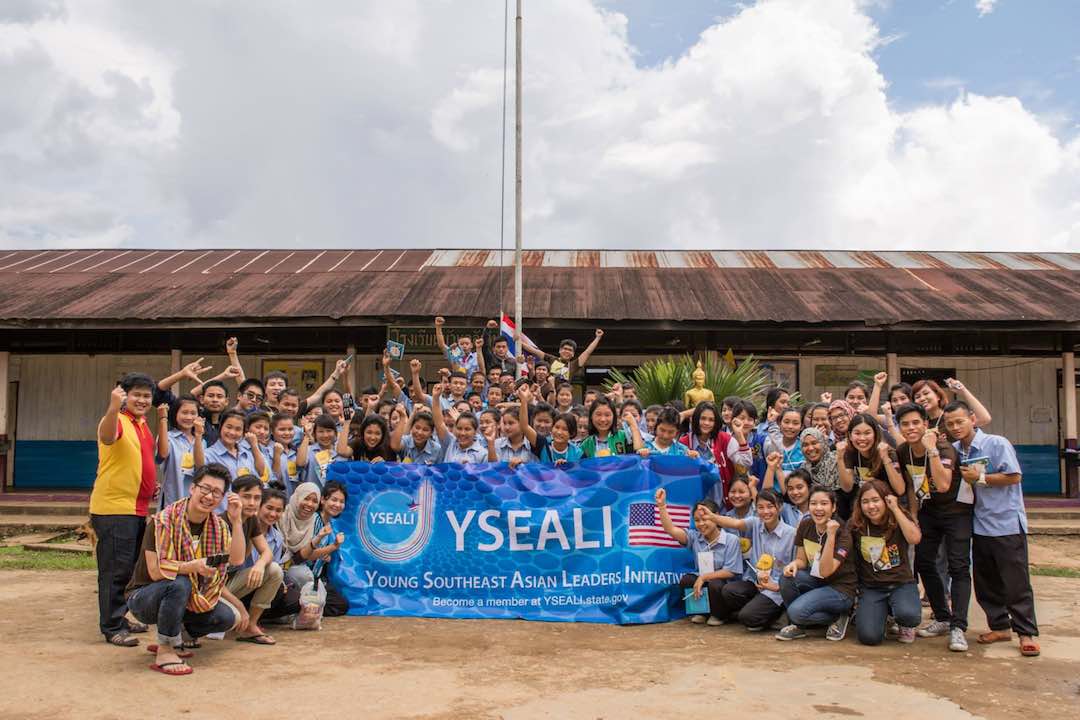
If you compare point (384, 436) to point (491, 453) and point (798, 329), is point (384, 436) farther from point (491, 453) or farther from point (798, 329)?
point (798, 329)

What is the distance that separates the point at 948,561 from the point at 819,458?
3.34 ft

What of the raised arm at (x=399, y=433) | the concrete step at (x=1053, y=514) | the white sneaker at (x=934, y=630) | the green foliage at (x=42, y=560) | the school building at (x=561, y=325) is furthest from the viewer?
the school building at (x=561, y=325)

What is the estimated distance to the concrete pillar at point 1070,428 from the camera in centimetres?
1251

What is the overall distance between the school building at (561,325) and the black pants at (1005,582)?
7.26m

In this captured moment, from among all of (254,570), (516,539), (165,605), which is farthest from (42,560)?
(516,539)

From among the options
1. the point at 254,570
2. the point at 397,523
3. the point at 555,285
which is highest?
the point at 555,285

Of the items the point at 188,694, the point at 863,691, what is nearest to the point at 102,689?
the point at 188,694

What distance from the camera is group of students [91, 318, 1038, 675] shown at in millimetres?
4809

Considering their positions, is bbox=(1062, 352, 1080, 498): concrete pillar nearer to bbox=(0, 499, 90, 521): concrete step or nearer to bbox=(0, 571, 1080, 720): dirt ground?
bbox=(0, 571, 1080, 720): dirt ground

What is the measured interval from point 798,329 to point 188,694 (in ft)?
33.3

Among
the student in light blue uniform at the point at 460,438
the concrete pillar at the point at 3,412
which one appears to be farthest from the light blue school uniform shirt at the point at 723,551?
the concrete pillar at the point at 3,412

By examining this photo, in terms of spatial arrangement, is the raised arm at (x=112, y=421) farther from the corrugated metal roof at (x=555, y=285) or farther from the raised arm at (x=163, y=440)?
the corrugated metal roof at (x=555, y=285)

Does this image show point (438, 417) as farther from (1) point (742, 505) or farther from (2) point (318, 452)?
(1) point (742, 505)

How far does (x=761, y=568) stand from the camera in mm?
5570
